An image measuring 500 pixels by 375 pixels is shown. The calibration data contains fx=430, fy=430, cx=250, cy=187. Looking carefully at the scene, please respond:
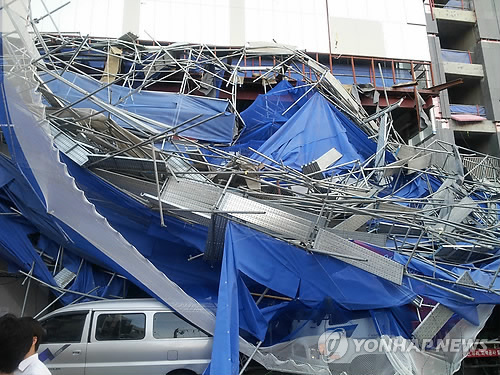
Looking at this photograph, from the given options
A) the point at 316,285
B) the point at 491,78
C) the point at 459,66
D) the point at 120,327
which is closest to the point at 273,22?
the point at 459,66

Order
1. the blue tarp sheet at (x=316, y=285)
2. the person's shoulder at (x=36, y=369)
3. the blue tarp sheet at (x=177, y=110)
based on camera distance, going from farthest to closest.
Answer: the blue tarp sheet at (x=177, y=110) < the blue tarp sheet at (x=316, y=285) < the person's shoulder at (x=36, y=369)

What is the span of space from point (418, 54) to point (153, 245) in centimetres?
1565

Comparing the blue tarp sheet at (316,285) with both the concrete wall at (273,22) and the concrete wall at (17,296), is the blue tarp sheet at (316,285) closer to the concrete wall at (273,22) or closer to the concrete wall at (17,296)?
the concrete wall at (17,296)

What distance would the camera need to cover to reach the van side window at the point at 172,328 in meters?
5.85

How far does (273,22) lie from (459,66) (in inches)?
375

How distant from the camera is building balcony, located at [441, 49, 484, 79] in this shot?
66.8ft

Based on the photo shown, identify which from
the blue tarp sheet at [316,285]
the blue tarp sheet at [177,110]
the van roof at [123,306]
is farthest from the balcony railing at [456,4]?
the van roof at [123,306]

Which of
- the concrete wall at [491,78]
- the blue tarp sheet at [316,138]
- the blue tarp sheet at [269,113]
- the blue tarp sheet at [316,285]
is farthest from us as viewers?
the concrete wall at [491,78]

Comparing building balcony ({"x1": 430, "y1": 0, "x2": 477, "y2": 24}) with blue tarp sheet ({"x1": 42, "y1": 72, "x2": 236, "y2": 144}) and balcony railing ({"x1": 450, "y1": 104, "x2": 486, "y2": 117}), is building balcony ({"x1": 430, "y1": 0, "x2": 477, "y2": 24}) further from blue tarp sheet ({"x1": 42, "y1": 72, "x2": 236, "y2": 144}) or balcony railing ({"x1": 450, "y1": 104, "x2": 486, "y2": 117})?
blue tarp sheet ({"x1": 42, "y1": 72, "x2": 236, "y2": 144})

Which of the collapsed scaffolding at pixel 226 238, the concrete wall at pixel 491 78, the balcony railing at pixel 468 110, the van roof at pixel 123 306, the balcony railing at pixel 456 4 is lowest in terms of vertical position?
the van roof at pixel 123 306

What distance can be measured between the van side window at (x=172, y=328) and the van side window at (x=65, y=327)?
3.35 ft

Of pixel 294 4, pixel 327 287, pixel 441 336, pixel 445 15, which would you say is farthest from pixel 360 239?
pixel 445 15

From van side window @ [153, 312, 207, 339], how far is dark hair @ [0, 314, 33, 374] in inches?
155

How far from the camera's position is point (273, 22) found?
58.2 ft
